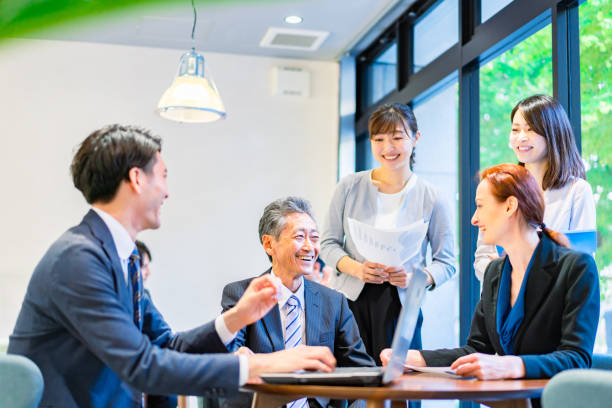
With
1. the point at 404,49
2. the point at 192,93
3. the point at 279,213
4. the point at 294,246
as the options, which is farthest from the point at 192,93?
the point at 404,49

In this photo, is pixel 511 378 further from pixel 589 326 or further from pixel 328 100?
pixel 328 100

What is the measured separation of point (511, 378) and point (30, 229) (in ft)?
15.5

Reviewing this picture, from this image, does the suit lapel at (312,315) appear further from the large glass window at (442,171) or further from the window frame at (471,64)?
the large glass window at (442,171)

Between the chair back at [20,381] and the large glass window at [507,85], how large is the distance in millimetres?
2758

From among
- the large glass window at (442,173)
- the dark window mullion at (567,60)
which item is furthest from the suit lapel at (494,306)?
the large glass window at (442,173)

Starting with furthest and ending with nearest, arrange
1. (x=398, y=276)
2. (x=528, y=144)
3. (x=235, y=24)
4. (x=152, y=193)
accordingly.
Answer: (x=235, y=24), (x=398, y=276), (x=528, y=144), (x=152, y=193)

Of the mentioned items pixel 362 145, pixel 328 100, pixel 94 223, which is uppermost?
pixel 328 100

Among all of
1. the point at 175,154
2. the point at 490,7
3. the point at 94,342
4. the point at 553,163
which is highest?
the point at 490,7

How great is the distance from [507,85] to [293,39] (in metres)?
2.35

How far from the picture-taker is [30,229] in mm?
5539

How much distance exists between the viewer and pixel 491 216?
2.06 m

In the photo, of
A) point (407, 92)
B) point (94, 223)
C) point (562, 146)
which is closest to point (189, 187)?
point (407, 92)

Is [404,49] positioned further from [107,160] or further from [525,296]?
[107,160]

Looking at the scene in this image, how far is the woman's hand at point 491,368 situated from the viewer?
1.67 metres
